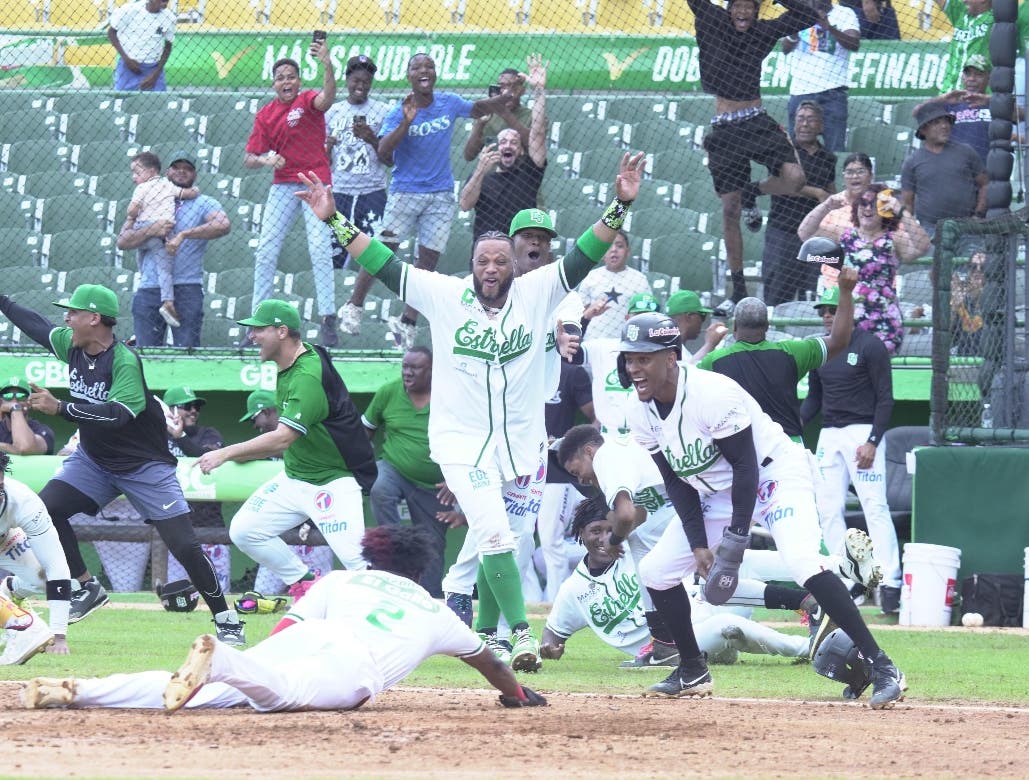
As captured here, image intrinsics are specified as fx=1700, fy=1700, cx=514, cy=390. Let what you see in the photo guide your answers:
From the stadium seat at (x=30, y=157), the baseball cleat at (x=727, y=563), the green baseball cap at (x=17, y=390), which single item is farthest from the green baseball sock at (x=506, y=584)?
the stadium seat at (x=30, y=157)

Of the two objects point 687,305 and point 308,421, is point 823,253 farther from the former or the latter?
point 308,421

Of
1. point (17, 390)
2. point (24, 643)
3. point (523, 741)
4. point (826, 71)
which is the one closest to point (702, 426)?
point (523, 741)

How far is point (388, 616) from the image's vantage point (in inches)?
220

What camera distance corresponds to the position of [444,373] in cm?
778

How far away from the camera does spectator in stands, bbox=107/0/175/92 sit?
16031mm

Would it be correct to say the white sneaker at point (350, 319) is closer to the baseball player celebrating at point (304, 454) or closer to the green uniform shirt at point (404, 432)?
the green uniform shirt at point (404, 432)

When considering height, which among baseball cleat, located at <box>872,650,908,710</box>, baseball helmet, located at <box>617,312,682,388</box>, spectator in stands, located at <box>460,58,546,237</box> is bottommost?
baseball cleat, located at <box>872,650,908,710</box>

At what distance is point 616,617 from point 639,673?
0.36 m

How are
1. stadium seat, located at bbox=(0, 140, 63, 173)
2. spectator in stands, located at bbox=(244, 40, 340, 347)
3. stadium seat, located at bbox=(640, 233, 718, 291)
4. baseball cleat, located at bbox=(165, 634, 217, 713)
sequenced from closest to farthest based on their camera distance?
1. baseball cleat, located at bbox=(165, 634, 217, 713)
2. spectator in stands, located at bbox=(244, 40, 340, 347)
3. stadium seat, located at bbox=(640, 233, 718, 291)
4. stadium seat, located at bbox=(0, 140, 63, 173)

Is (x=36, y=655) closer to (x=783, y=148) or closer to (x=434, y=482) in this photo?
(x=434, y=482)

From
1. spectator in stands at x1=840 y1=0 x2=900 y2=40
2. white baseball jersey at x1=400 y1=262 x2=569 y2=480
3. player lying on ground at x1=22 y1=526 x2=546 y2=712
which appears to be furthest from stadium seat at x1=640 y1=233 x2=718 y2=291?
player lying on ground at x1=22 y1=526 x2=546 y2=712

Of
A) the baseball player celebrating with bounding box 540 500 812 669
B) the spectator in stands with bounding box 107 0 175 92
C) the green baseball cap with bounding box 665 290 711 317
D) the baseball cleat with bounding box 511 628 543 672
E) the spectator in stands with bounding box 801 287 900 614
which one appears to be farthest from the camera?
the spectator in stands with bounding box 107 0 175 92

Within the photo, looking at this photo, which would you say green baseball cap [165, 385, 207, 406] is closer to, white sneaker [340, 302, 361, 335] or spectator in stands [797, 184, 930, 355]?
white sneaker [340, 302, 361, 335]

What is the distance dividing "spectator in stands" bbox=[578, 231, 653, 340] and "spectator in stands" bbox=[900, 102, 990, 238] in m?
2.15
